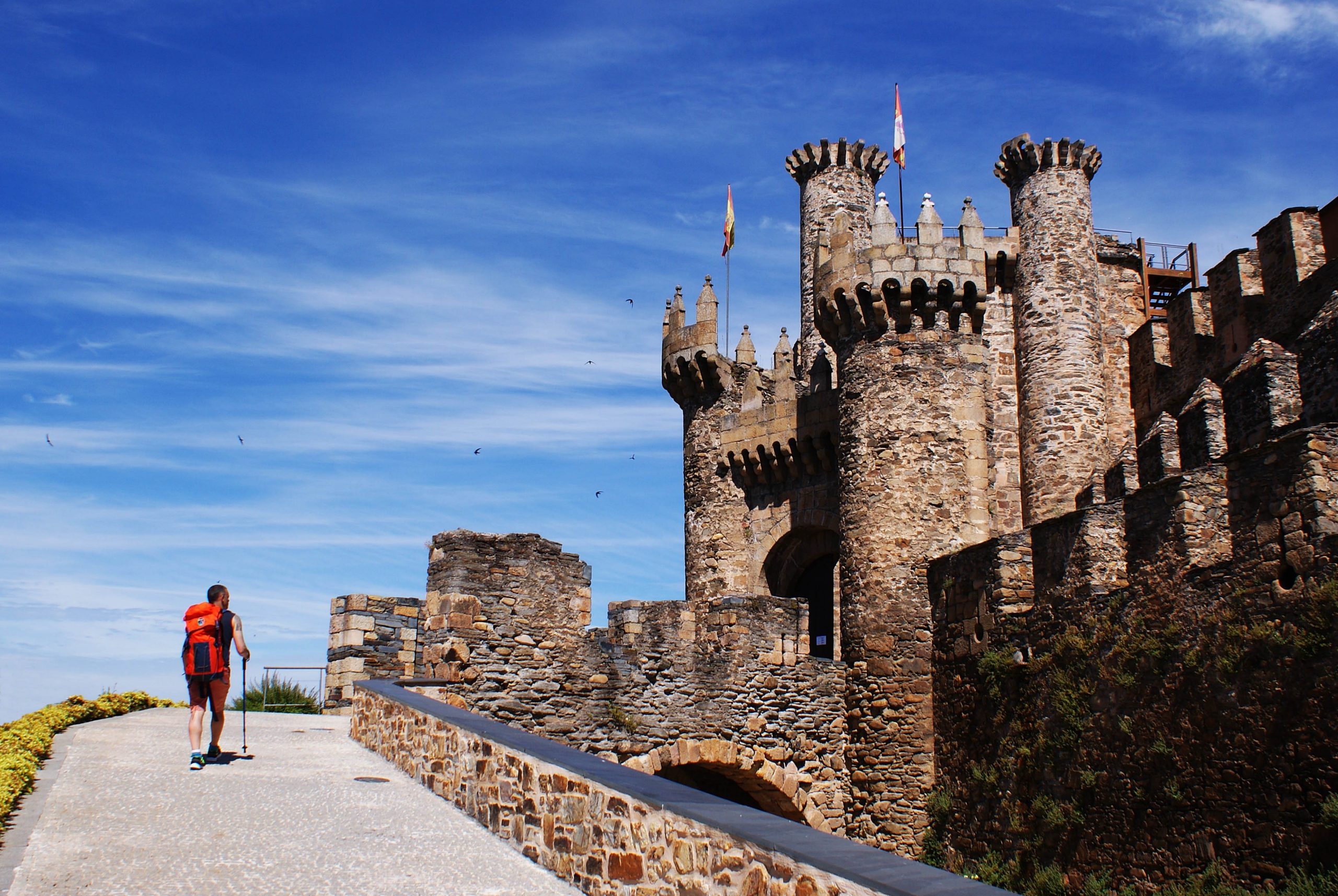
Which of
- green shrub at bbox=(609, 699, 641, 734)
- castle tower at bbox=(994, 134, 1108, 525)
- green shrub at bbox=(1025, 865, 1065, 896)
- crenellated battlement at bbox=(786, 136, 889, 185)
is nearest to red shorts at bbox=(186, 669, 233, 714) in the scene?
green shrub at bbox=(609, 699, 641, 734)

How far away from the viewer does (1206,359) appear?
23.9m

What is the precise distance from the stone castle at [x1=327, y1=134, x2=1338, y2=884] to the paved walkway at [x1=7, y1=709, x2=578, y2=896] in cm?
410

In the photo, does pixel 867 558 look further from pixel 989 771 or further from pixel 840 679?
pixel 989 771

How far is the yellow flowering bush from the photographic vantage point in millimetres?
9078

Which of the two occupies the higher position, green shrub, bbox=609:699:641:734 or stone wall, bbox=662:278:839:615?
stone wall, bbox=662:278:839:615

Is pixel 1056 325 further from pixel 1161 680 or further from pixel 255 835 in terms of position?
pixel 255 835

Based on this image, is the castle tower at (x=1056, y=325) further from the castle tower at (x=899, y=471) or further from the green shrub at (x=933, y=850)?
the green shrub at (x=933, y=850)

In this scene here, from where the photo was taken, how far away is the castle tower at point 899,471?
18.1 meters

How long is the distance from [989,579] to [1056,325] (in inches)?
375

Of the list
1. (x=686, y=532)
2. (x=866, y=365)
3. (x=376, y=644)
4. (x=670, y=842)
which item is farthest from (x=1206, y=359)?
(x=670, y=842)

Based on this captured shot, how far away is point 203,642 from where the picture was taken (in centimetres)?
1072

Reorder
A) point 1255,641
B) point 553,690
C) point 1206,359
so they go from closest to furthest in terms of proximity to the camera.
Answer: point 1255,641
point 553,690
point 1206,359

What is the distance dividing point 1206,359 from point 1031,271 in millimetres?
3559

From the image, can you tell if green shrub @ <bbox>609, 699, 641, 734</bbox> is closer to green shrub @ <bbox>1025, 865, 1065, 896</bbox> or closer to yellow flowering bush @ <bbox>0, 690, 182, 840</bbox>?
green shrub @ <bbox>1025, 865, 1065, 896</bbox>
